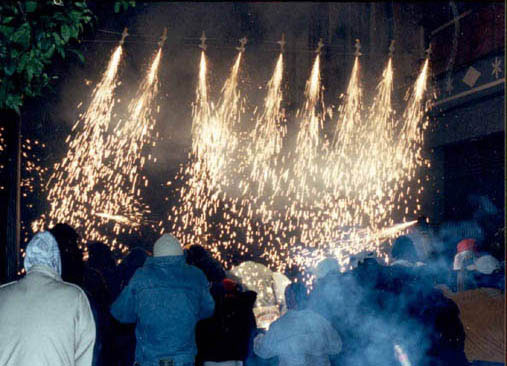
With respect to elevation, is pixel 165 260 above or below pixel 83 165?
below

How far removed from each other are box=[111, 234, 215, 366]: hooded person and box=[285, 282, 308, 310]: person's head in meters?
0.79

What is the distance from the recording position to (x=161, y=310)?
373cm

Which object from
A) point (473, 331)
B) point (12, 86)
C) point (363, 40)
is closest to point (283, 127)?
point (363, 40)

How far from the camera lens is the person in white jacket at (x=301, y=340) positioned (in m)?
4.00

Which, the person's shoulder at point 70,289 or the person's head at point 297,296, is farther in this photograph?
the person's head at point 297,296

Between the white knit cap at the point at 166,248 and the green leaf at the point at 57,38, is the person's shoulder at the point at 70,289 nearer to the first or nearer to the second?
the white knit cap at the point at 166,248

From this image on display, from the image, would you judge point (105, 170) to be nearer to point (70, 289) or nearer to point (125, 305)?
point (125, 305)

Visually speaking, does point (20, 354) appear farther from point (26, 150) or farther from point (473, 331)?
point (26, 150)

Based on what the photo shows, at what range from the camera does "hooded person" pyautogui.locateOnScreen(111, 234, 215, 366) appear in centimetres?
373

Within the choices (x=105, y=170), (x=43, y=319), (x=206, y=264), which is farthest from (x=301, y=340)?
(x=105, y=170)

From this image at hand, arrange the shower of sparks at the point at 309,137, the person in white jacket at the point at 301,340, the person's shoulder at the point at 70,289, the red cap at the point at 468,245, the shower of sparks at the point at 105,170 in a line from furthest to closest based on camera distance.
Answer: the shower of sparks at the point at 309,137 < the shower of sparks at the point at 105,170 < the red cap at the point at 468,245 < the person in white jacket at the point at 301,340 < the person's shoulder at the point at 70,289

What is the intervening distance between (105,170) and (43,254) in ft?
36.5

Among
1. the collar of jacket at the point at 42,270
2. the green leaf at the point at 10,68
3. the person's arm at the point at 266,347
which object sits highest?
the green leaf at the point at 10,68

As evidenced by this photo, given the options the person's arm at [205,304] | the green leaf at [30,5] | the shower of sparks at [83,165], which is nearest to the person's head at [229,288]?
the person's arm at [205,304]
